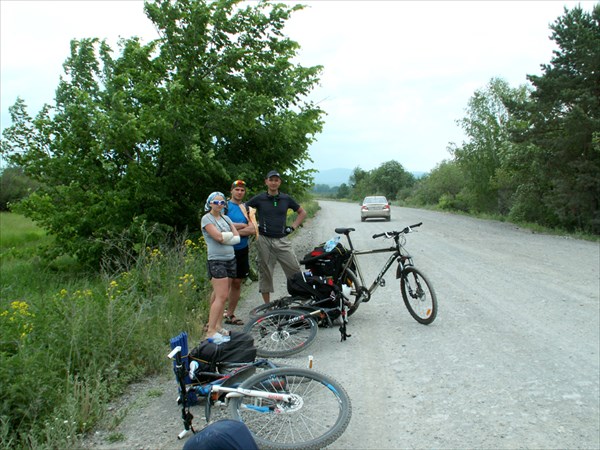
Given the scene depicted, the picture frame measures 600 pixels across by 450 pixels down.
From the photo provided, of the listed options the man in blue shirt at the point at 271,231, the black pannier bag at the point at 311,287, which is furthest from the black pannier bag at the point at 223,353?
the man in blue shirt at the point at 271,231

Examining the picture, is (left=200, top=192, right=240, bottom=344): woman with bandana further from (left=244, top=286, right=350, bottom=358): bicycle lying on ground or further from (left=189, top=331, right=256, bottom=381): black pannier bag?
(left=189, top=331, right=256, bottom=381): black pannier bag

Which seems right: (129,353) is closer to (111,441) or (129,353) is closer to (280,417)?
(111,441)

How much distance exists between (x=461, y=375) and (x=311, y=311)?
1.89 m

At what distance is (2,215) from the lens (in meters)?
41.5

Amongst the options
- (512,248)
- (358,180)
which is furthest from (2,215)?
(358,180)

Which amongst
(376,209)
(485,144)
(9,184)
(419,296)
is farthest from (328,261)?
(9,184)

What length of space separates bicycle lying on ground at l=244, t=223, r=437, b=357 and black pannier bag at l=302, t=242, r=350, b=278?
0.07 feet

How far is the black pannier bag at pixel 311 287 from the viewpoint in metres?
6.18

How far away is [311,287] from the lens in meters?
6.22

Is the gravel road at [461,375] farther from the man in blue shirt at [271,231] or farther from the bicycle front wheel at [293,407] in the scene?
the man in blue shirt at [271,231]

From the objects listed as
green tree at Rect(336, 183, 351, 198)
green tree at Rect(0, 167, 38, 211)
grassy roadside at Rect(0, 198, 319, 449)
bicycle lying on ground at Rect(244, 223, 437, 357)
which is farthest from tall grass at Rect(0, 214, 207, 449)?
green tree at Rect(336, 183, 351, 198)

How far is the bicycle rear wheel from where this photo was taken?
608cm

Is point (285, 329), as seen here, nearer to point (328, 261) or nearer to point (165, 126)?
point (328, 261)

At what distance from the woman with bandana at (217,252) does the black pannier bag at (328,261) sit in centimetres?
121
